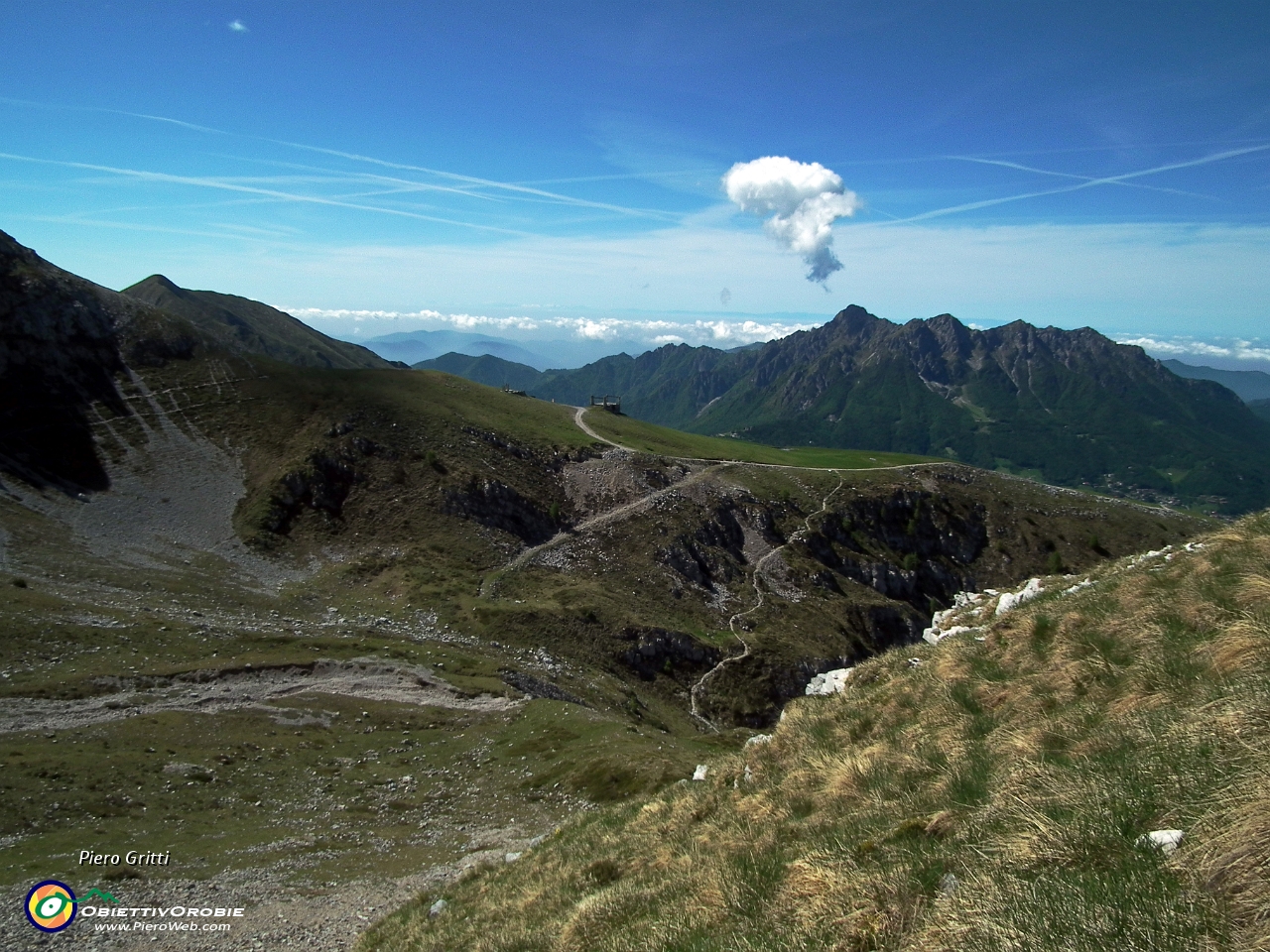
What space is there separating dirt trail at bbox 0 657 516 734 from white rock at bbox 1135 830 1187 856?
4581 cm

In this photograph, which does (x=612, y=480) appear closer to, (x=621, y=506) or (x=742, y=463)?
(x=621, y=506)

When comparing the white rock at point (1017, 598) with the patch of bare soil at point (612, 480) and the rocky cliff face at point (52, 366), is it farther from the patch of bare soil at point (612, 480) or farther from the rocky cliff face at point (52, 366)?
the rocky cliff face at point (52, 366)

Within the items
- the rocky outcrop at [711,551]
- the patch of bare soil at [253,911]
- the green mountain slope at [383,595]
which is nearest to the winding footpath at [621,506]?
the green mountain slope at [383,595]

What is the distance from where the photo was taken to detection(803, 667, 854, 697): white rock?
23392 mm

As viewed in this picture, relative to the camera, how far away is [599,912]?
12.4 m

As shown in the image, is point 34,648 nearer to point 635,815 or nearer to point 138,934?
point 138,934

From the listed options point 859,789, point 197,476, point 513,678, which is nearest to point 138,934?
point 859,789

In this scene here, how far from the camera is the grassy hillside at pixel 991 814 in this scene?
6520 mm

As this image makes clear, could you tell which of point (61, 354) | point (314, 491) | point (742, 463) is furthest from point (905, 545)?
point (61, 354)

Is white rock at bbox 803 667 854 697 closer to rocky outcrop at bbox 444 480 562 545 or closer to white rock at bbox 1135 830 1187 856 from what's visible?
white rock at bbox 1135 830 1187 856

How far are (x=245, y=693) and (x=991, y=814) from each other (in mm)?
47541

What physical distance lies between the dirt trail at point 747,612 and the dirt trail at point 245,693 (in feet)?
83.6

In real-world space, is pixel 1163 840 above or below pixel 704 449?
above

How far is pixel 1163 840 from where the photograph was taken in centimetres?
699
